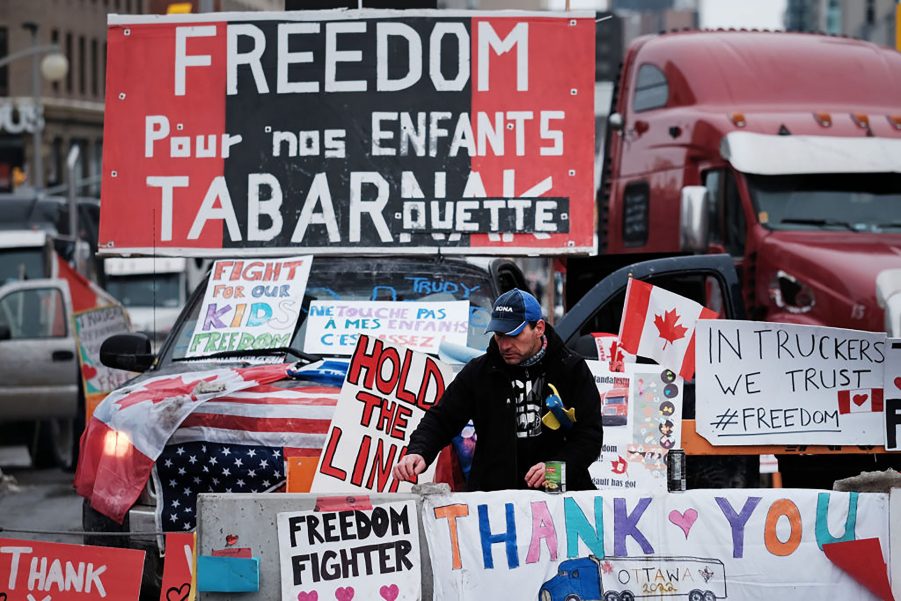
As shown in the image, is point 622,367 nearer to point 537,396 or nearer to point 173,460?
point 537,396

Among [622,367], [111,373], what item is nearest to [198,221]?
[622,367]

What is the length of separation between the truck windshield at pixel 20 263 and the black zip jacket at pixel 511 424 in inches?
562

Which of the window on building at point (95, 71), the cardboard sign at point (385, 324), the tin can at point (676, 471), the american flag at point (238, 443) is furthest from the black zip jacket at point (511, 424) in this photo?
the window on building at point (95, 71)

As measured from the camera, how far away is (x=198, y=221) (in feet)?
31.6

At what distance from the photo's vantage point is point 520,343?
6.62 meters

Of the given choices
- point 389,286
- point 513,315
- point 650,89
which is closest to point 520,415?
point 513,315

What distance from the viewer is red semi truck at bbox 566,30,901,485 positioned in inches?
496

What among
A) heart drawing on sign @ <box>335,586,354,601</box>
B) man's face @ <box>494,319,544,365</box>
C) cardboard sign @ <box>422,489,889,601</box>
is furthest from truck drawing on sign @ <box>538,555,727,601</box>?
man's face @ <box>494,319,544,365</box>

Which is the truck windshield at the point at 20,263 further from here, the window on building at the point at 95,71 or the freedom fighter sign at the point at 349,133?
the window on building at the point at 95,71

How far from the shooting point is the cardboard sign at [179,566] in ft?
21.8

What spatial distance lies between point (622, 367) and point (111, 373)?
21.2 feet

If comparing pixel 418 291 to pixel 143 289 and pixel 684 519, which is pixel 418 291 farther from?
pixel 143 289

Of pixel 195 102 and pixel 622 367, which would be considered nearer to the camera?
pixel 622 367

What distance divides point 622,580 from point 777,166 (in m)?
7.66
